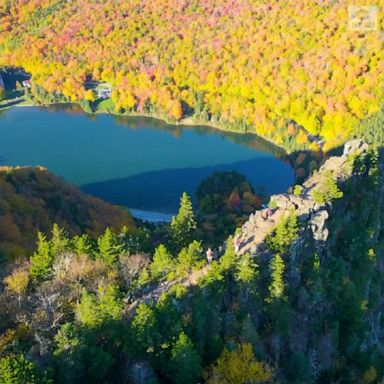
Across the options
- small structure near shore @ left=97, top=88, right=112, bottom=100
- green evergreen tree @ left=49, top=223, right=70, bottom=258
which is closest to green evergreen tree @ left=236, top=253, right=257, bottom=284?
green evergreen tree @ left=49, top=223, right=70, bottom=258

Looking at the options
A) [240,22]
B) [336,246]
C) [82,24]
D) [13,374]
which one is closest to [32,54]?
[82,24]

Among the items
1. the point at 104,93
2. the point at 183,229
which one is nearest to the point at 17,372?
the point at 183,229

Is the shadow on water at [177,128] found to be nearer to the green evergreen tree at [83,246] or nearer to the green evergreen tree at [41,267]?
the green evergreen tree at [83,246]

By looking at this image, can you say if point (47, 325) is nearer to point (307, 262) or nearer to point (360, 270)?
point (307, 262)

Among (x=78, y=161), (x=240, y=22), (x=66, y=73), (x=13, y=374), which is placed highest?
(x=240, y=22)

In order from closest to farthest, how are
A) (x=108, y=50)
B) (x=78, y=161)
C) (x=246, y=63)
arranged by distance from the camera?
1. (x=78, y=161)
2. (x=246, y=63)
3. (x=108, y=50)

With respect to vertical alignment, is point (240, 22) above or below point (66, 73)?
above
